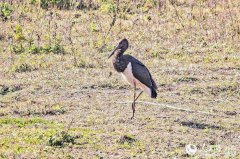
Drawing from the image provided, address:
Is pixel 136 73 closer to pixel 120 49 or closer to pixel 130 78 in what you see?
pixel 130 78

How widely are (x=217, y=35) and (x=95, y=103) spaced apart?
518cm

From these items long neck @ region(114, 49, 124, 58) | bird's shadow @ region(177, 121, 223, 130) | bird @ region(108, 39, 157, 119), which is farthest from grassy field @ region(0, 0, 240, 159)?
long neck @ region(114, 49, 124, 58)

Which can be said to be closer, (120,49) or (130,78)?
(130,78)

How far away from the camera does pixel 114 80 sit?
1186cm

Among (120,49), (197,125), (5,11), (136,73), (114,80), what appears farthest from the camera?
(5,11)

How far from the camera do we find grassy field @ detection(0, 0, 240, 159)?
8398mm

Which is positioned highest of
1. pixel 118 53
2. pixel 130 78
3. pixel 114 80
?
pixel 118 53

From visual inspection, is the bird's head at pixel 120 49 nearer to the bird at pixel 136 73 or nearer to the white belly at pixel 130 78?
the bird at pixel 136 73

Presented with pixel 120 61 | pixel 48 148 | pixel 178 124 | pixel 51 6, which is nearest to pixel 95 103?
pixel 120 61

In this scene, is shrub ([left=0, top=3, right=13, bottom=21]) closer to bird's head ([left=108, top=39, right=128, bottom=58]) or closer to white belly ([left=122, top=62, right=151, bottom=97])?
bird's head ([left=108, top=39, right=128, bottom=58])

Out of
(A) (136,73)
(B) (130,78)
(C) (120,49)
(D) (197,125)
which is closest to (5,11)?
A: (C) (120,49)

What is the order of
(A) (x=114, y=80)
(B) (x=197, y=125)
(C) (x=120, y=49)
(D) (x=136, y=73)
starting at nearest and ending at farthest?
(B) (x=197, y=125) → (D) (x=136, y=73) → (C) (x=120, y=49) → (A) (x=114, y=80)

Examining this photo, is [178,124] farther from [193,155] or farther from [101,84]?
[101,84]

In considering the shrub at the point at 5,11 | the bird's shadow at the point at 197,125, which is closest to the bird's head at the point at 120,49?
the bird's shadow at the point at 197,125
